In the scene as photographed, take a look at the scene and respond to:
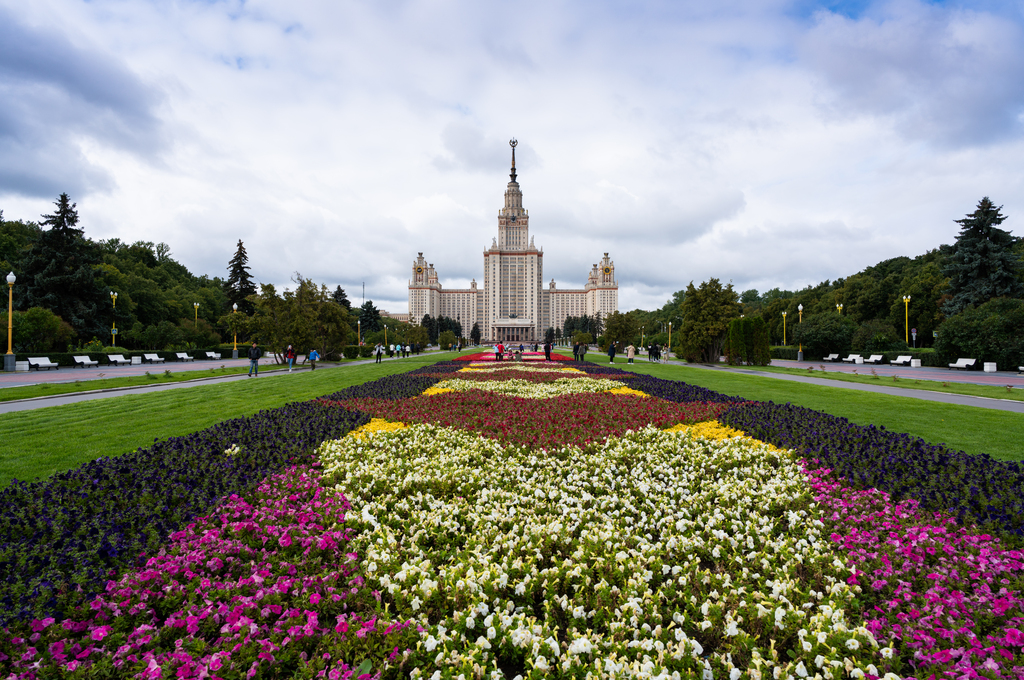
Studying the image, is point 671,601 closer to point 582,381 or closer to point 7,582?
point 7,582

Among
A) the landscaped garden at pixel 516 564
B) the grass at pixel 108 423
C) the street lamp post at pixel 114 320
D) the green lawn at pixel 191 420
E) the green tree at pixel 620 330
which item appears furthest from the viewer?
the green tree at pixel 620 330

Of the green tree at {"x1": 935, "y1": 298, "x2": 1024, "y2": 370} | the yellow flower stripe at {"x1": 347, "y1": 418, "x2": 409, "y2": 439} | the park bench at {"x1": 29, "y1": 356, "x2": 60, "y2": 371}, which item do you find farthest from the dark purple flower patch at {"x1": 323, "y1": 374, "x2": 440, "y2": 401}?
the green tree at {"x1": 935, "y1": 298, "x2": 1024, "y2": 370}

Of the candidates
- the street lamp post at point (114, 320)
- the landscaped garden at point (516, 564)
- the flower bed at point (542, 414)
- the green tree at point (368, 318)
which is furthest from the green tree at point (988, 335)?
the green tree at point (368, 318)

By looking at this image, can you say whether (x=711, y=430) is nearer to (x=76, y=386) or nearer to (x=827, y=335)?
(x=76, y=386)

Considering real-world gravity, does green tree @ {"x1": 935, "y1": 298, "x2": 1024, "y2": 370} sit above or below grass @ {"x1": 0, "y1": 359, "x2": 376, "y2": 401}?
above

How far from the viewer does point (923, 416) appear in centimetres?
953

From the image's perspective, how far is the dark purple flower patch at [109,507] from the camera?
287 cm

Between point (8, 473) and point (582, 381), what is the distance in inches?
522

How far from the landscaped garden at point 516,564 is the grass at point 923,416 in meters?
1.81

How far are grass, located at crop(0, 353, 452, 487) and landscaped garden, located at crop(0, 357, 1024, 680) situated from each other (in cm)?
107

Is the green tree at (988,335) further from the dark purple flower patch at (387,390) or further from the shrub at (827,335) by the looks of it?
the dark purple flower patch at (387,390)

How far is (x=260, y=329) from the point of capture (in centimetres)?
2708

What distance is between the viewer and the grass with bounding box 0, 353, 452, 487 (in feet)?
19.9

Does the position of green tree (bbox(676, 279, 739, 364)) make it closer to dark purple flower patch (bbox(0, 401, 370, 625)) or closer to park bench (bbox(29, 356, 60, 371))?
dark purple flower patch (bbox(0, 401, 370, 625))
